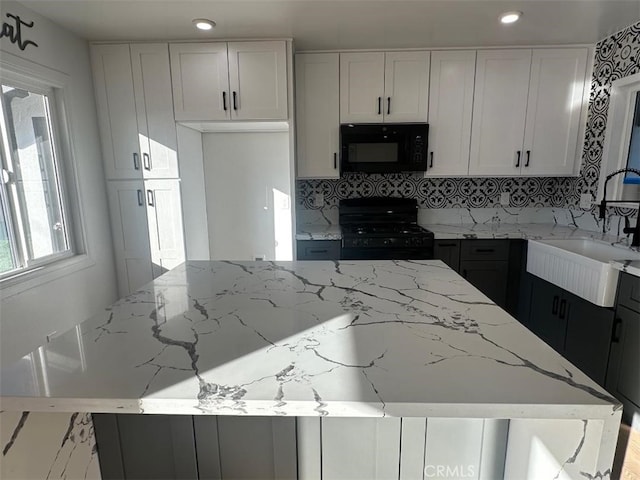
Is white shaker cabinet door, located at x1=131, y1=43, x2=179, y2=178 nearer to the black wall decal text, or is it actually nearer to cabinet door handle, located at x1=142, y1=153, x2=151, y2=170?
cabinet door handle, located at x1=142, y1=153, x2=151, y2=170

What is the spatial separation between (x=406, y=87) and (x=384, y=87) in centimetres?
18

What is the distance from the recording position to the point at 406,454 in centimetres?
96

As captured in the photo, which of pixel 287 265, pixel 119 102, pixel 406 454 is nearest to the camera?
pixel 406 454

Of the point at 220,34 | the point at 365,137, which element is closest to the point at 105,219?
the point at 220,34

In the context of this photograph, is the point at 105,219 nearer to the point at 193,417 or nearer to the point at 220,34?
the point at 220,34

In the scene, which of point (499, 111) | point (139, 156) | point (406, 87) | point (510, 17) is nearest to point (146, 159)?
point (139, 156)

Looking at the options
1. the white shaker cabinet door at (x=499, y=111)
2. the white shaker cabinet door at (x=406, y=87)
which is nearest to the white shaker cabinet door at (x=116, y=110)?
the white shaker cabinet door at (x=406, y=87)

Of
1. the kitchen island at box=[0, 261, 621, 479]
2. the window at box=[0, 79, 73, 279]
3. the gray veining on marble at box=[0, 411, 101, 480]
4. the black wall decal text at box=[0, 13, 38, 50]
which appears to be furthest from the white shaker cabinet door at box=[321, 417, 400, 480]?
the black wall decal text at box=[0, 13, 38, 50]

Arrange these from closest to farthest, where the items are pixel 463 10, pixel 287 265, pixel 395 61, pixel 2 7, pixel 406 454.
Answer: pixel 406 454 → pixel 287 265 → pixel 2 7 → pixel 463 10 → pixel 395 61

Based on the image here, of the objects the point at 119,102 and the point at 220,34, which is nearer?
the point at 220,34

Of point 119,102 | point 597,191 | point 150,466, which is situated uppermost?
point 119,102

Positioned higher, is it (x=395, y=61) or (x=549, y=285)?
(x=395, y=61)

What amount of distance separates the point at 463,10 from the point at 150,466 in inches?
110

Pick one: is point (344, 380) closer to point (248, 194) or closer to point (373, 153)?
point (373, 153)
